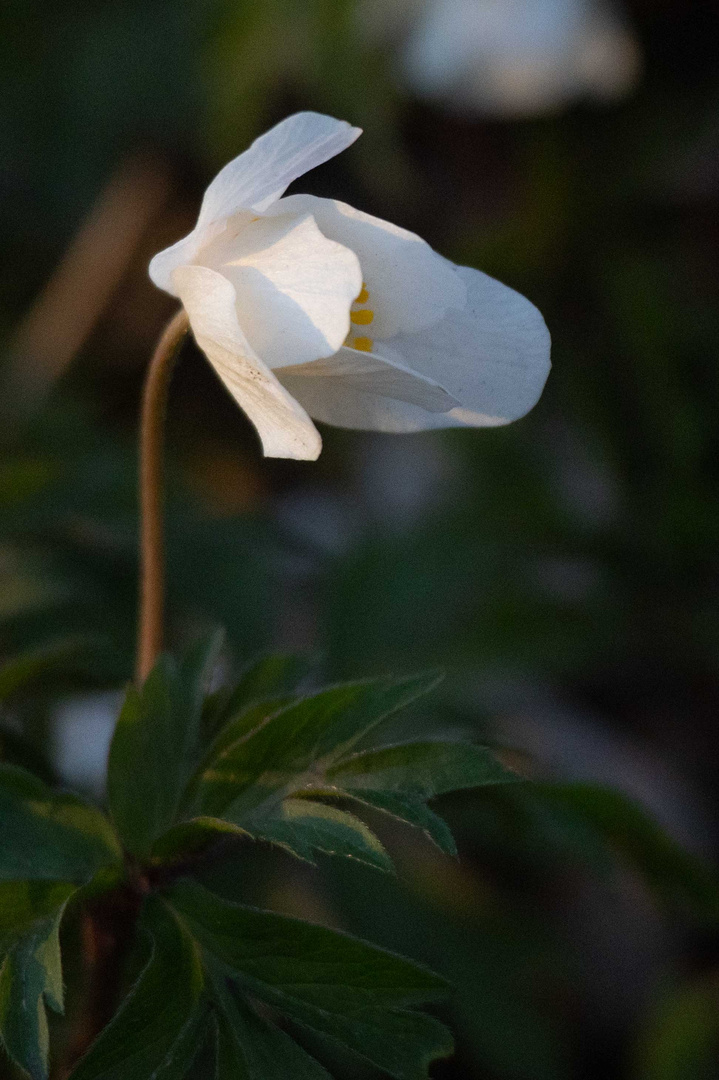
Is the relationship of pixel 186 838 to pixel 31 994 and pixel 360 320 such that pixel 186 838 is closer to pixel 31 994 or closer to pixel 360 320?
pixel 31 994

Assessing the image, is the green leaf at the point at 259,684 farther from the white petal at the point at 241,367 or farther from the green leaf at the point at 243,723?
the white petal at the point at 241,367

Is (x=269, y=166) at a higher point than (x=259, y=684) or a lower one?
higher

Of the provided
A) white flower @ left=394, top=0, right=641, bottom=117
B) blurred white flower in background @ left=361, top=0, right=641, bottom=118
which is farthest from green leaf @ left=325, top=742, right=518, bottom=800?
white flower @ left=394, top=0, right=641, bottom=117

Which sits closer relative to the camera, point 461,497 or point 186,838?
point 186,838

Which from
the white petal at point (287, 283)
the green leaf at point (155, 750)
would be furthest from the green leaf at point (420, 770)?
the white petal at point (287, 283)

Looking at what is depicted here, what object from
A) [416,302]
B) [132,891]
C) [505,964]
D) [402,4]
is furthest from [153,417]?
[402,4]

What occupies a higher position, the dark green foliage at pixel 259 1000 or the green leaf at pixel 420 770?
the green leaf at pixel 420 770

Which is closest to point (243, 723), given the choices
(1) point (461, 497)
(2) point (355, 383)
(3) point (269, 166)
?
(2) point (355, 383)
